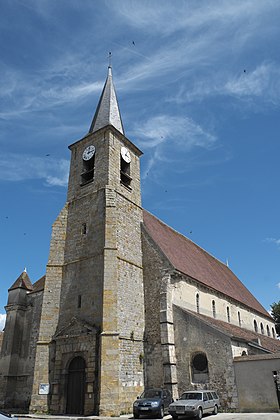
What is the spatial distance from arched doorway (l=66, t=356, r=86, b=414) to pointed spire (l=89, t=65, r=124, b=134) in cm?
1424

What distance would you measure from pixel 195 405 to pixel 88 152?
1536 centimetres

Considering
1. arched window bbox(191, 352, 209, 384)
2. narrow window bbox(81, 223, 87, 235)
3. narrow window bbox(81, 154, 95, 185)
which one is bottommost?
arched window bbox(191, 352, 209, 384)

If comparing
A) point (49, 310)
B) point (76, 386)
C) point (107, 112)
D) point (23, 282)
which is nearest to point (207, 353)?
point (76, 386)

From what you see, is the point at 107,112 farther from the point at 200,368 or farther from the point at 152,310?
the point at 200,368

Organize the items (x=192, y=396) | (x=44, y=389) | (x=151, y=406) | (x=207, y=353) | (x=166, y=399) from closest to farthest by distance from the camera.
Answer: (x=151, y=406)
(x=192, y=396)
(x=166, y=399)
(x=44, y=389)
(x=207, y=353)

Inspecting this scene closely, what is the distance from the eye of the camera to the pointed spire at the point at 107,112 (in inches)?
916

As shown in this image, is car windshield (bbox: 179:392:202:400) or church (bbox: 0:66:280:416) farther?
church (bbox: 0:66:280:416)

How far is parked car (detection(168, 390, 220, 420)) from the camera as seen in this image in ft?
41.8

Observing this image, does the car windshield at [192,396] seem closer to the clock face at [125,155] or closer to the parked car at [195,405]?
the parked car at [195,405]

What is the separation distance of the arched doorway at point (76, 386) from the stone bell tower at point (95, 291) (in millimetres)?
40

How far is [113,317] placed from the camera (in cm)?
1591

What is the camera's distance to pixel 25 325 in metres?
23.6

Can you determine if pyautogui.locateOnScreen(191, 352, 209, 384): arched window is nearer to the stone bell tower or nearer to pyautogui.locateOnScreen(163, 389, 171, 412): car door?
pyautogui.locateOnScreen(163, 389, 171, 412): car door

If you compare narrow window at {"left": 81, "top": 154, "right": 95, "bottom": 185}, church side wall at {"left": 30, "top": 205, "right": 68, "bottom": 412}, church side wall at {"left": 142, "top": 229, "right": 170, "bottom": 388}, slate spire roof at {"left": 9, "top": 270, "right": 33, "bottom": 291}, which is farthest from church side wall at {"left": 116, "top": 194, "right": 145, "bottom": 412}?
slate spire roof at {"left": 9, "top": 270, "right": 33, "bottom": 291}
